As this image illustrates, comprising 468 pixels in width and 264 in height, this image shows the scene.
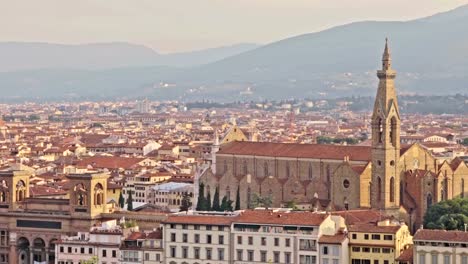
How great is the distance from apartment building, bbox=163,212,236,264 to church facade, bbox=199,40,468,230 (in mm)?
22140

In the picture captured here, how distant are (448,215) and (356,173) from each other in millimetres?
12743

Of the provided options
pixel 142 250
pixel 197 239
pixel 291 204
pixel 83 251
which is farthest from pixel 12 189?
pixel 291 204

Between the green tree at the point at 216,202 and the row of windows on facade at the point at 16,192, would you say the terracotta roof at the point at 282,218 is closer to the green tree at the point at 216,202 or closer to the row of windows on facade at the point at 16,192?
the row of windows on facade at the point at 16,192

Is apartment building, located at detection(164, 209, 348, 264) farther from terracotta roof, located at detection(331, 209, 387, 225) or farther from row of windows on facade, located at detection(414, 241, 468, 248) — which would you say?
row of windows on facade, located at detection(414, 241, 468, 248)

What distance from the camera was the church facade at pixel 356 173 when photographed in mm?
85562

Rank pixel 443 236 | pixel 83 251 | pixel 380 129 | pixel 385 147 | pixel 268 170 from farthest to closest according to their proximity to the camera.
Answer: pixel 268 170, pixel 380 129, pixel 385 147, pixel 83 251, pixel 443 236

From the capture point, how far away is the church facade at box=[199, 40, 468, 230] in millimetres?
85562

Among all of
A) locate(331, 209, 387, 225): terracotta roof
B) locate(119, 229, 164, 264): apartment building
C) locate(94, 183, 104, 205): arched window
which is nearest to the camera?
locate(119, 229, 164, 264): apartment building

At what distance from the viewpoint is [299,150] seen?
311ft

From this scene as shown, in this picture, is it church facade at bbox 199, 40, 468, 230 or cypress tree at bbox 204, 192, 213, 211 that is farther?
cypress tree at bbox 204, 192, 213, 211

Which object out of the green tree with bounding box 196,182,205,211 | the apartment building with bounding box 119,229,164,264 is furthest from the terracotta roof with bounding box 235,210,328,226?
the green tree with bounding box 196,182,205,211

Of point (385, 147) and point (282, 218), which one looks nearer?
point (282, 218)

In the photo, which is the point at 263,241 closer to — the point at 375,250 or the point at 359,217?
the point at 375,250

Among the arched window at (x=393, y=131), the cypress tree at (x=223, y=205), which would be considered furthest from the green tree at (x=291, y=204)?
the arched window at (x=393, y=131)
